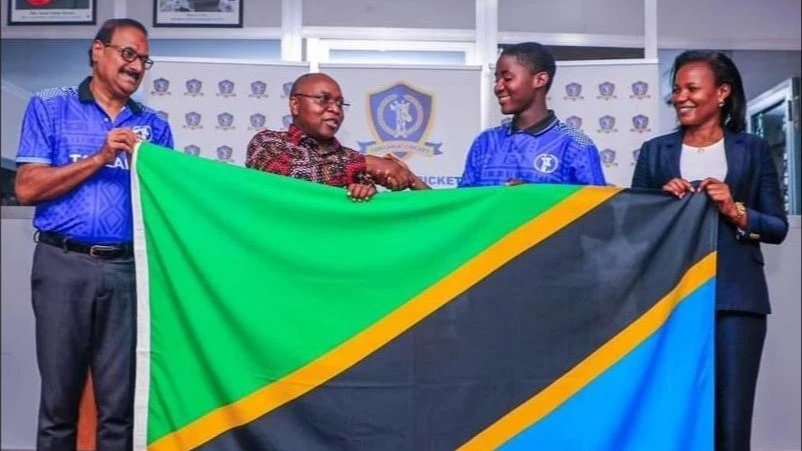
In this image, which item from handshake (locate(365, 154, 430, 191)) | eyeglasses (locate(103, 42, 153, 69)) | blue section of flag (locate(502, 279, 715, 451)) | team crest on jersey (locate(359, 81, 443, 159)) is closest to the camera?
blue section of flag (locate(502, 279, 715, 451))

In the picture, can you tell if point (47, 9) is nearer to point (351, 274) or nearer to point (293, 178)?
point (293, 178)

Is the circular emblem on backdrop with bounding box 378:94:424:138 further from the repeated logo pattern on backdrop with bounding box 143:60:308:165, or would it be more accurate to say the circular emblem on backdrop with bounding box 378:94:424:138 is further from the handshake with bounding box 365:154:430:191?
the handshake with bounding box 365:154:430:191

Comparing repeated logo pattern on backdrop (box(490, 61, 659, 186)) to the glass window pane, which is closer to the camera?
repeated logo pattern on backdrop (box(490, 61, 659, 186))

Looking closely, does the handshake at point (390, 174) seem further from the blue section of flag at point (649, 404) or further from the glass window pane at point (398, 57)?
the glass window pane at point (398, 57)

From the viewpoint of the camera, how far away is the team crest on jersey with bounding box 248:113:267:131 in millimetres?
4406

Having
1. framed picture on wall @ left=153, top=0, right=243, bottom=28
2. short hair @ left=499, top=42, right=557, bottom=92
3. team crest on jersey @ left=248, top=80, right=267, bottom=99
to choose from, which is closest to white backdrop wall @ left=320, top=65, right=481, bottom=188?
team crest on jersey @ left=248, top=80, right=267, bottom=99

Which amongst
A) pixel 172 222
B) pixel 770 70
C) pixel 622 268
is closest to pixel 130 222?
pixel 172 222

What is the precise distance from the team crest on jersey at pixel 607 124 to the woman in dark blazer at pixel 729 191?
1280 mm

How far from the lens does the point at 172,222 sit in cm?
289

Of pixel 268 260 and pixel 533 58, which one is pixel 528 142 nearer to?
pixel 533 58

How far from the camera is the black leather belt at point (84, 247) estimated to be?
290 centimetres

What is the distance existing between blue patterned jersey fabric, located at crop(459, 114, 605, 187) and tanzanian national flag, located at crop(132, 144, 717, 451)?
211mm

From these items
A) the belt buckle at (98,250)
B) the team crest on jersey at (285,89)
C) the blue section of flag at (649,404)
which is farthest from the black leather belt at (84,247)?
the team crest on jersey at (285,89)

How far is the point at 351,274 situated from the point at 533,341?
597 mm
